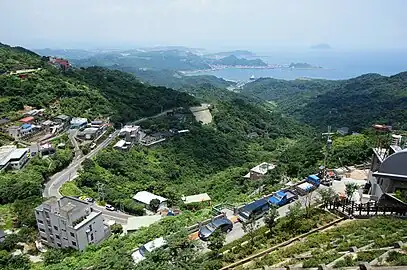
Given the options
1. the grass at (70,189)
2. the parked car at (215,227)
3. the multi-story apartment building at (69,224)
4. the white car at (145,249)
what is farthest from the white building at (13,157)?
the parked car at (215,227)

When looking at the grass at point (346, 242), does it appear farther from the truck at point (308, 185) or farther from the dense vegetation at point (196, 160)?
the dense vegetation at point (196, 160)

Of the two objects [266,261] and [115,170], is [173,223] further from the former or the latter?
[115,170]

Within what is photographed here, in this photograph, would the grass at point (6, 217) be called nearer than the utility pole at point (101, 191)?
A: Yes

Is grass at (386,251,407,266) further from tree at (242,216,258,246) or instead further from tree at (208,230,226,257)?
tree at (208,230,226,257)

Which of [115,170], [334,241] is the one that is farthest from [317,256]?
[115,170]

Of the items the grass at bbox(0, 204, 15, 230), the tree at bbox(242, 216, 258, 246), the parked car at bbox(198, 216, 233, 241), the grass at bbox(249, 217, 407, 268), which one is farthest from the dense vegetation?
the grass at bbox(249, 217, 407, 268)
